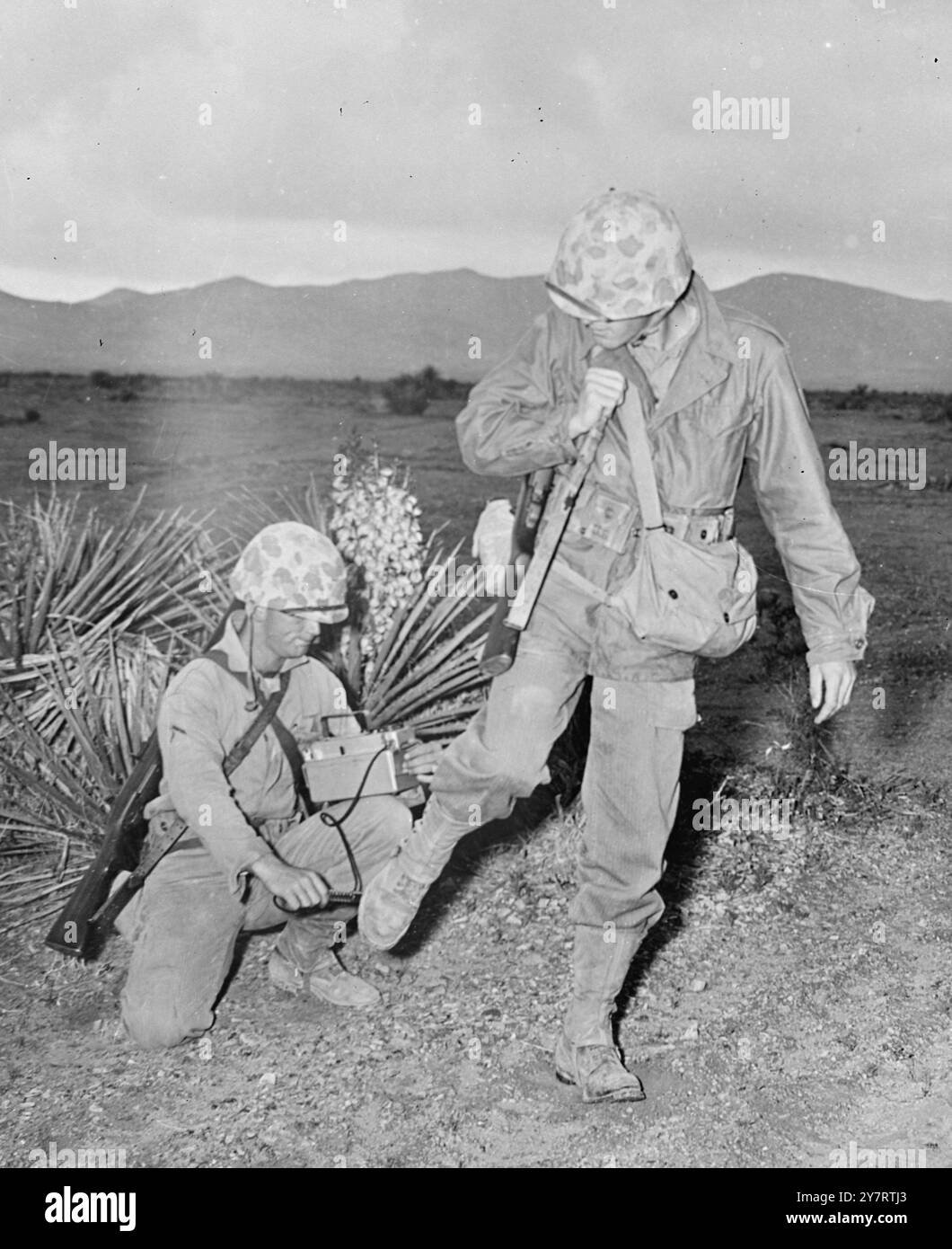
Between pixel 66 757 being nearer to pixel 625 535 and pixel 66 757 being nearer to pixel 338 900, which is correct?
pixel 338 900

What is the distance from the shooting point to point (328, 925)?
455 cm

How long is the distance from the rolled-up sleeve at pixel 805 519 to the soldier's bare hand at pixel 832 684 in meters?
0.02

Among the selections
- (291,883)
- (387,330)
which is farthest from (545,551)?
(387,330)

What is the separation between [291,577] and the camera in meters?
4.21

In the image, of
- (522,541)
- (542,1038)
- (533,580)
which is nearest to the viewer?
(533,580)

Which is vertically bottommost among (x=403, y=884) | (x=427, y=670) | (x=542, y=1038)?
(x=542, y=1038)

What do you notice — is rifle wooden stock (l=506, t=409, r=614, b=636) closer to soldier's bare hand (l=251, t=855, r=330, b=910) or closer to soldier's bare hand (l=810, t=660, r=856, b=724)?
soldier's bare hand (l=810, t=660, r=856, b=724)

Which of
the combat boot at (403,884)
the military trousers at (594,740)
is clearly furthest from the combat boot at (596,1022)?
the combat boot at (403,884)

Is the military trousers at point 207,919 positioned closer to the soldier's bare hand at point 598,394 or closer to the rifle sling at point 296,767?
the rifle sling at point 296,767

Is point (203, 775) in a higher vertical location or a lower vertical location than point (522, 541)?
lower

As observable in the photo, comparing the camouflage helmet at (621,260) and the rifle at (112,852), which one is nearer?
the camouflage helmet at (621,260)

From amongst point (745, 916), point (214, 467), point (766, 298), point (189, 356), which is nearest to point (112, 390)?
point (189, 356)

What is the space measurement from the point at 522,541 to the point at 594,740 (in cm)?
53

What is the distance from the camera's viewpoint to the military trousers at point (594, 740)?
377 centimetres
